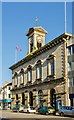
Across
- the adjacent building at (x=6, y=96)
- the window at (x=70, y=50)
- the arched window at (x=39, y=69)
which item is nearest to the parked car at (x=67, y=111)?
the window at (x=70, y=50)

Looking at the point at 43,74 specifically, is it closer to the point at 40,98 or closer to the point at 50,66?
the point at 50,66

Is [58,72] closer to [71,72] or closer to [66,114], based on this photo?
[71,72]

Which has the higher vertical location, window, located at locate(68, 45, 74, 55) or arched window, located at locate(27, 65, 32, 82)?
window, located at locate(68, 45, 74, 55)

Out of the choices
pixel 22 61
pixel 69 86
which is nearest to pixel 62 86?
pixel 69 86

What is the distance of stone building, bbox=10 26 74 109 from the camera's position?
45.6 m

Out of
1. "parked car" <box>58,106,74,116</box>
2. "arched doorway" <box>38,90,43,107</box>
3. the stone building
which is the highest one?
the stone building

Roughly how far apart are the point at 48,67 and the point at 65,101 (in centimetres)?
903

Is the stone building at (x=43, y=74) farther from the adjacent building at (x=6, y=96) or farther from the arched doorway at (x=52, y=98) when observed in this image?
the adjacent building at (x=6, y=96)

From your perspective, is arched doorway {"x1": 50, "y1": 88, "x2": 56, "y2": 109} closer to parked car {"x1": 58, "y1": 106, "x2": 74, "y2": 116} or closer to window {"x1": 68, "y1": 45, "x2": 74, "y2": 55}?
window {"x1": 68, "y1": 45, "x2": 74, "y2": 55}

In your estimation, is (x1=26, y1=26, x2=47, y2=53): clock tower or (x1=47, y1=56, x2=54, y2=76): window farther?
(x1=26, y1=26, x2=47, y2=53): clock tower

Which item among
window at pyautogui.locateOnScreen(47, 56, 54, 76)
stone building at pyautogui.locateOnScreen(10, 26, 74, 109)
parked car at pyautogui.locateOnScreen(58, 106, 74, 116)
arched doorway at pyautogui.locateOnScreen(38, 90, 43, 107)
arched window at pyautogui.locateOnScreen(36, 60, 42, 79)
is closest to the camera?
parked car at pyautogui.locateOnScreen(58, 106, 74, 116)

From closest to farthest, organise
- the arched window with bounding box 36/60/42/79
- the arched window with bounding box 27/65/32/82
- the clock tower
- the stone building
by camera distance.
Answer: the stone building
the arched window with bounding box 36/60/42/79
the arched window with bounding box 27/65/32/82
the clock tower

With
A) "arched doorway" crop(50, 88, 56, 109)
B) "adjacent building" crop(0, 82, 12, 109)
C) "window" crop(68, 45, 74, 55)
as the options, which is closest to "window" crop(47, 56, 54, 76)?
"arched doorway" crop(50, 88, 56, 109)

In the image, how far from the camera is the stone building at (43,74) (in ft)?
149
